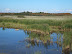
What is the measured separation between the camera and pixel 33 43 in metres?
10.3

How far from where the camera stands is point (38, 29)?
1513 centimetres

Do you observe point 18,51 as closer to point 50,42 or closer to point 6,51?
point 6,51

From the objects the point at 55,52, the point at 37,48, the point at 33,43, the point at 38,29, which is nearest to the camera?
the point at 55,52

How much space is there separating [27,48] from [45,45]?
138cm

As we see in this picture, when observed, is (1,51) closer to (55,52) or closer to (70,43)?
(55,52)

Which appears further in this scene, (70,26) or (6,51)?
(70,26)

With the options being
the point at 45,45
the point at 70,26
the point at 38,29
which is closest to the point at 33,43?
the point at 45,45

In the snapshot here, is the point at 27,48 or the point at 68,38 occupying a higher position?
the point at 68,38

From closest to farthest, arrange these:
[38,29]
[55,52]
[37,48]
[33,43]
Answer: [55,52], [37,48], [33,43], [38,29]

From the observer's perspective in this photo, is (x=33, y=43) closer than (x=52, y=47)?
No

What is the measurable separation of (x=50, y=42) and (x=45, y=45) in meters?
0.69

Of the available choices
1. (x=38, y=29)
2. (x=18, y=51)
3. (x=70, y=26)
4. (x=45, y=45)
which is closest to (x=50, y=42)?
(x=45, y=45)

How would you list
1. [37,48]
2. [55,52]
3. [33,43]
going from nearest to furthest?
[55,52], [37,48], [33,43]

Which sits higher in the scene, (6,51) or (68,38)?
(68,38)
